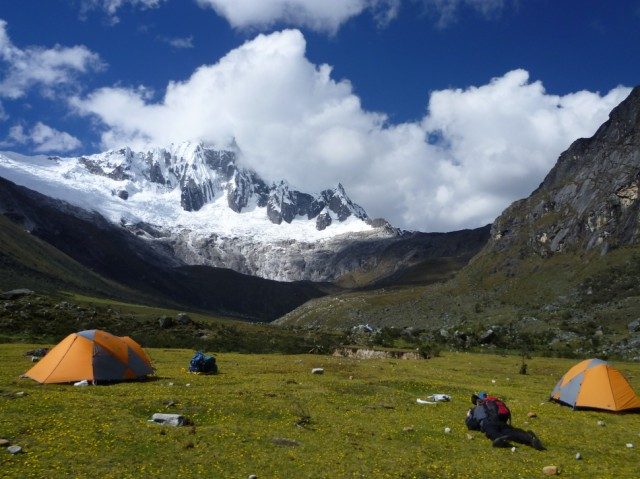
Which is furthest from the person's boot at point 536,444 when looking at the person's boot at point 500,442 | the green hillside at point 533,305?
the green hillside at point 533,305

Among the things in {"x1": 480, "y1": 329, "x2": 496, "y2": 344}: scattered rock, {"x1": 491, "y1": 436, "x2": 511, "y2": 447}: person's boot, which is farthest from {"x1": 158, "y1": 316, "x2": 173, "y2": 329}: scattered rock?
{"x1": 491, "y1": 436, "x2": 511, "y2": 447}: person's boot

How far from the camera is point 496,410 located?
70.8ft

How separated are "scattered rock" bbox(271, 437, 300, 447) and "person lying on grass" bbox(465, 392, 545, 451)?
289 inches

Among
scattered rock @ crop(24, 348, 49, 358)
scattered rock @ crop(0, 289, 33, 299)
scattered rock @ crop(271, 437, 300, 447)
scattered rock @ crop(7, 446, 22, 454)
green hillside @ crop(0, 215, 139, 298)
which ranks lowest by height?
scattered rock @ crop(271, 437, 300, 447)

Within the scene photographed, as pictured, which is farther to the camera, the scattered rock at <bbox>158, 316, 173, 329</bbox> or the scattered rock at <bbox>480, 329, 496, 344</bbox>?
the scattered rock at <bbox>480, 329, 496, 344</bbox>

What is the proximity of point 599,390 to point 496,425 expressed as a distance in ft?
33.3

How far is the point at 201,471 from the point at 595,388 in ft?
70.9

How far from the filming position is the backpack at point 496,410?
2147 centimetres

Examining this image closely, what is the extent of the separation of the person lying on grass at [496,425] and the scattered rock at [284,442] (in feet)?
24.1

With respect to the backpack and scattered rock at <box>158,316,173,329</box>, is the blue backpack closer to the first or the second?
the backpack

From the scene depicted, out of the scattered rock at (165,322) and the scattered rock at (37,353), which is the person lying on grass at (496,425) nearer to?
the scattered rock at (37,353)

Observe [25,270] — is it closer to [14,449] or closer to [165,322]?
[165,322]

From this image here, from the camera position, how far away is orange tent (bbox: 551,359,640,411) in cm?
2733

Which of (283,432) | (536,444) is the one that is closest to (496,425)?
(536,444)
